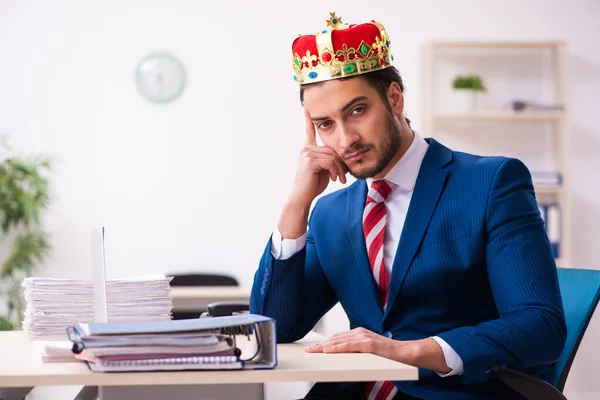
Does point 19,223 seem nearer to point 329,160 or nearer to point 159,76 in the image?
point 159,76

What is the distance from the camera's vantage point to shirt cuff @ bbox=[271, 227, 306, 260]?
6.29 feet

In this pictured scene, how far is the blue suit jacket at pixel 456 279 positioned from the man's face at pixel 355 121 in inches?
4.6

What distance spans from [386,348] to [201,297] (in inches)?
109

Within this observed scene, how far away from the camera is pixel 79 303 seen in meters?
1.74

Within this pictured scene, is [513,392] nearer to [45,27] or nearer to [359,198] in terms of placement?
→ [359,198]

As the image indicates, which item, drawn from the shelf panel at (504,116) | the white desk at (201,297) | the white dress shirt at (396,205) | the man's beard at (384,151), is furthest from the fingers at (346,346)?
the shelf panel at (504,116)

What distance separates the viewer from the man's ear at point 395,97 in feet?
6.72

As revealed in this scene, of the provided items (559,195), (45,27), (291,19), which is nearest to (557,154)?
(559,195)

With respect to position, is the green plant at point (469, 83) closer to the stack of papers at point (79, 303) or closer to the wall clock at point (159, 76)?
the wall clock at point (159, 76)

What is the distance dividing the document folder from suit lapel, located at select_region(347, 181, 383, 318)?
64 cm

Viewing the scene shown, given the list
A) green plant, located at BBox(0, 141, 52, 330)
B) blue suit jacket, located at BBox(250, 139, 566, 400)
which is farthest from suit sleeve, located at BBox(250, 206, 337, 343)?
green plant, located at BBox(0, 141, 52, 330)

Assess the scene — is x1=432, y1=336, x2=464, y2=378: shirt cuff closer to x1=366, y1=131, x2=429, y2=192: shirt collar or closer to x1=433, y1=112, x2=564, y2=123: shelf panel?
x1=366, y1=131, x2=429, y2=192: shirt collar

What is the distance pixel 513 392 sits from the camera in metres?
1.79

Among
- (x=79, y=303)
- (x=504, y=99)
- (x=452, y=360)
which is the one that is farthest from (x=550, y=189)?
(x=79, y=303)
